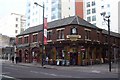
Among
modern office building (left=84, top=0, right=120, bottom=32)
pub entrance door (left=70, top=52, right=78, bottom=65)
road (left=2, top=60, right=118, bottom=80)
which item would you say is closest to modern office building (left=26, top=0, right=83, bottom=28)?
modern office building (left=84, top=0, right=120, bottom=32)

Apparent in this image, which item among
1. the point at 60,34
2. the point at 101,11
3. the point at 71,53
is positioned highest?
the point at 101,11

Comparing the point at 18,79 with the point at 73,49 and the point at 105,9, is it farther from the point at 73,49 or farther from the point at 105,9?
the point at 105,9

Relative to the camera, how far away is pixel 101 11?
82938 millimetres

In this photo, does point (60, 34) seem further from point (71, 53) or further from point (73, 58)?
point (73, 58)

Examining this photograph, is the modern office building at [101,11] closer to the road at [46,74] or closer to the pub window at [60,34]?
the pub window at [60,34]

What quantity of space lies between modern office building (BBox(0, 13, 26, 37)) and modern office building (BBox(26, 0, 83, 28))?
74.7 feet

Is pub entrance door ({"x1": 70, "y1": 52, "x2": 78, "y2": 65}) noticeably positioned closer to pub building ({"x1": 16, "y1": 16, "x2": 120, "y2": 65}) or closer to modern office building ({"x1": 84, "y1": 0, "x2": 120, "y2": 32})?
pub building ({"x1": 16, "y1": 16, "x2": 120, "y2": 65})

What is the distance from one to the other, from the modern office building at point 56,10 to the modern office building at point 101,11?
10.3ft

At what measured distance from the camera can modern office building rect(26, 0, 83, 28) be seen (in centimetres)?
8450

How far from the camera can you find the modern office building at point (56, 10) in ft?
277

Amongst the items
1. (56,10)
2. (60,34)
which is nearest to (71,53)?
(60,34)

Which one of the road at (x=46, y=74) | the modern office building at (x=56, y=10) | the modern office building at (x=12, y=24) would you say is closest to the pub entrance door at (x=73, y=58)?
the road at (x=46, y=74)

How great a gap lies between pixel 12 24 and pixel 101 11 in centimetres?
5121

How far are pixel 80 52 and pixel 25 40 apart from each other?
17.9 m
